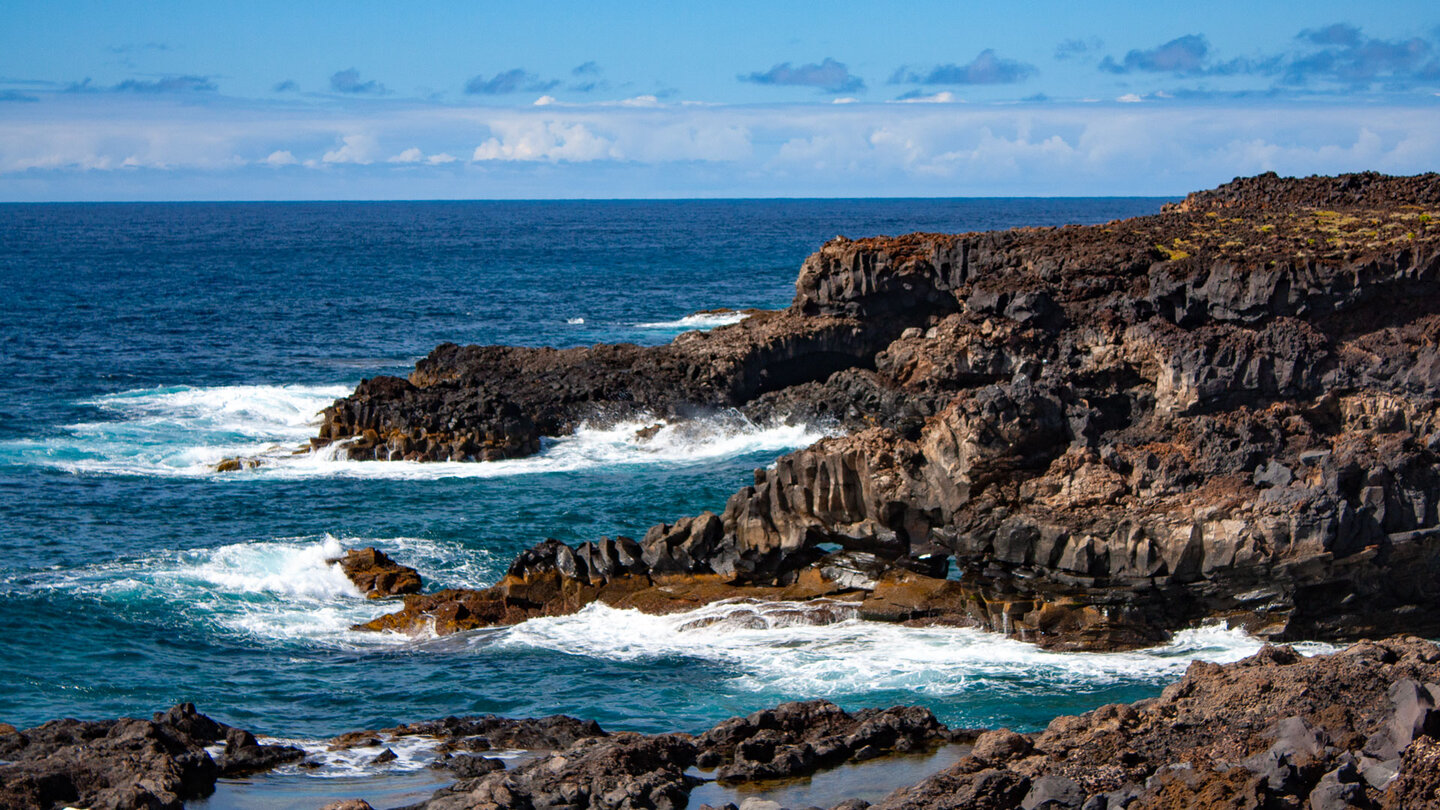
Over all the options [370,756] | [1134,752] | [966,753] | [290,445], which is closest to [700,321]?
[290,445]

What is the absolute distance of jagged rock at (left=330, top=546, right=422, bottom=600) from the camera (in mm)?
34562

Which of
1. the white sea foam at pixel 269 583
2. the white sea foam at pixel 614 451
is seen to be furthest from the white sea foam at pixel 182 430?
the white sea foam at pixel 269 583

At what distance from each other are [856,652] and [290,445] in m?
32.4

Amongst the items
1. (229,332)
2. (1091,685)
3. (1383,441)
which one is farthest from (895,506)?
(229,332)

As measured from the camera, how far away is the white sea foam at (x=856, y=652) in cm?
2652

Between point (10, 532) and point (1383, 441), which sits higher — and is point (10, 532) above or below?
below

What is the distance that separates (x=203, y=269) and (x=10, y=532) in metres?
108

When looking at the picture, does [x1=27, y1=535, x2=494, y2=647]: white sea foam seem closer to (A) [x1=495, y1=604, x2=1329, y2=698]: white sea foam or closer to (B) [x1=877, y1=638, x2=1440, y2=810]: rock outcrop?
(A) [x1=495, y1=604, x2=1329, y2=698]: white sea foam

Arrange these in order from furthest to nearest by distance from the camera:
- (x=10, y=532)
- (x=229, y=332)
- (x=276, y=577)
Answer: (x=229, y=332)
(x=10, y=532)
(x=276, y=577)

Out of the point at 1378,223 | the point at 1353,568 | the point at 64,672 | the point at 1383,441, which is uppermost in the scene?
the point at 1378,223

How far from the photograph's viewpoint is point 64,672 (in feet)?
95.2

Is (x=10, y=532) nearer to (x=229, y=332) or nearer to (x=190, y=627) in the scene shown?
(x=190, y=627)

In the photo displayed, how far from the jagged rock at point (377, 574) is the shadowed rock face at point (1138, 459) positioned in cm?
251

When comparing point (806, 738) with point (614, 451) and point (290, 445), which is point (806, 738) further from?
point (290, 445)
